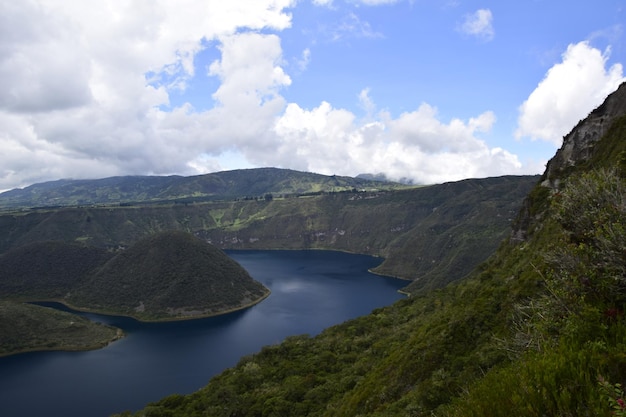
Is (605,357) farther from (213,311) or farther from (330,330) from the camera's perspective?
(213,311)

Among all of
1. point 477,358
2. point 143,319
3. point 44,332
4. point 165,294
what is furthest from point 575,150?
point 165,294

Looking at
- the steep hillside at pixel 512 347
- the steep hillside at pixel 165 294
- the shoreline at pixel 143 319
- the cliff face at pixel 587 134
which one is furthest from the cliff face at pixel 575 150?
the steep hillside at pixel 165 294

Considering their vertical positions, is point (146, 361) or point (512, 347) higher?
point (512, 347)

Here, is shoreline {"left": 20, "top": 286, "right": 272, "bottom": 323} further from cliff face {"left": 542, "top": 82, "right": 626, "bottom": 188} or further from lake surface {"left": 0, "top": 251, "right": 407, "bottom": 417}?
cliff face {"left": 542, "top": 82, "right": 626, "bottom": 188}

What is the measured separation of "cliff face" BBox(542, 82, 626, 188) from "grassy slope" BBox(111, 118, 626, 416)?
12.5ft

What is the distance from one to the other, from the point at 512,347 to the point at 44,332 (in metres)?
163

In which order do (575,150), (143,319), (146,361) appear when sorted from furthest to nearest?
(143,319)
(146,361)
(575,150)

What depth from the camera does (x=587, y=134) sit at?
182ft

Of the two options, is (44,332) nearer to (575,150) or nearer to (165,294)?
(165,294)

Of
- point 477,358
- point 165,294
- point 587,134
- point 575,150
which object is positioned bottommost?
point 165,294

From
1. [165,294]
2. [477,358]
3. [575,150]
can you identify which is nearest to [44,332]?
[165,294]

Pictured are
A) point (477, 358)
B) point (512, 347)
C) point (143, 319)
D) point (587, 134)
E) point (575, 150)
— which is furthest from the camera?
point (143, 319)

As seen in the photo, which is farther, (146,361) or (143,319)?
(143,319)

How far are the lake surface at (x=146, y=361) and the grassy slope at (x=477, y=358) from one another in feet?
154
